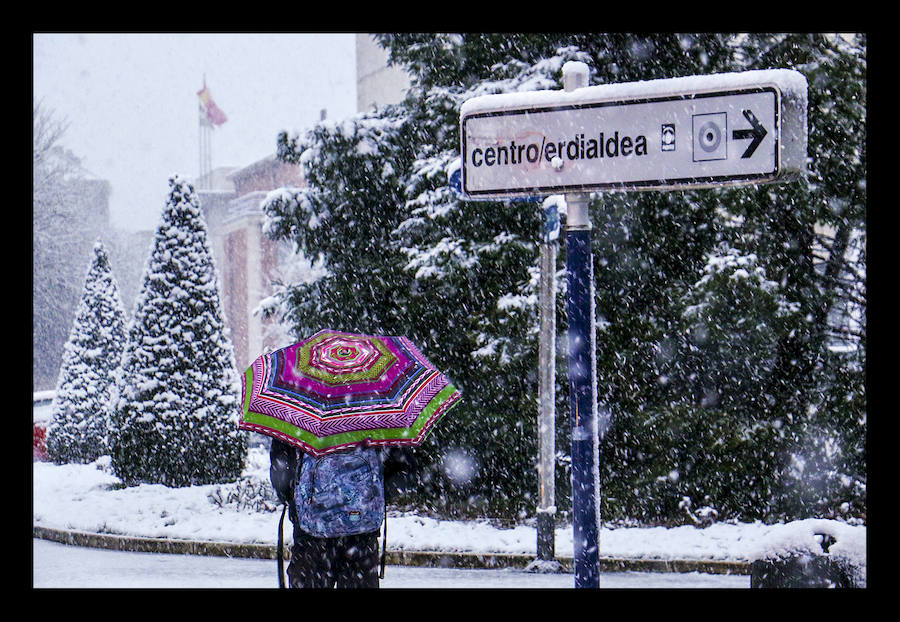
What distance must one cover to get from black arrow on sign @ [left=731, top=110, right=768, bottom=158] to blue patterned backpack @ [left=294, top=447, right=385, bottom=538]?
2468mm

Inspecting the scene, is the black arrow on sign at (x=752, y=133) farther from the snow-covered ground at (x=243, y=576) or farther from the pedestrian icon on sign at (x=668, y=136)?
the snow-covered ground at (x=243, y=576)

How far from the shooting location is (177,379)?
A: 45.9ft

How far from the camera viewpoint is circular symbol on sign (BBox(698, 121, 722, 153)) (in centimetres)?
323

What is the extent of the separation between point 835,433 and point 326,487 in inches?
336

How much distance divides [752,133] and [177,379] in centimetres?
1193

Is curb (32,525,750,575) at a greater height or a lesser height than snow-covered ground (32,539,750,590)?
greater

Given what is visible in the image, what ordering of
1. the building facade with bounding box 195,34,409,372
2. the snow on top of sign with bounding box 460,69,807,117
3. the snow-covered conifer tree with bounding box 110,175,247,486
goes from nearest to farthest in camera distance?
1. the snow on top of sign with bounding box 460,69,807,117
2. the snow-covered conifer tree with bounding box 110,175,247,486
3. the building facade with bounding box 195,34,409,372

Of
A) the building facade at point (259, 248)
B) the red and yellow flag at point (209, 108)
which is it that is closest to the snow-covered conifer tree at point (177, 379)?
the building facade at point (259, 248)

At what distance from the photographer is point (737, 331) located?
11703 millimetres

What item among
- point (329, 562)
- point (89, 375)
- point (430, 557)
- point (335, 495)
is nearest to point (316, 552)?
point (329, 562)

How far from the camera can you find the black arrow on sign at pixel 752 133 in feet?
10.4

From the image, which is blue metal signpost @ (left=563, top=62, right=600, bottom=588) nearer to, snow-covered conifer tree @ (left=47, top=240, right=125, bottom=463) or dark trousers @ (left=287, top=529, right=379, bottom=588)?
dark trousers @ (left=287, top=529, right=379, bottom=588)

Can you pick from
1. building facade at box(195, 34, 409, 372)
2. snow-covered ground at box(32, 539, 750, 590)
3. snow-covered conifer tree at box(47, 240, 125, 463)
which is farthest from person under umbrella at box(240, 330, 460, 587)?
building facade at box(195, 34, 409, 372)

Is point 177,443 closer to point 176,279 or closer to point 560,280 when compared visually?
point 176,279
